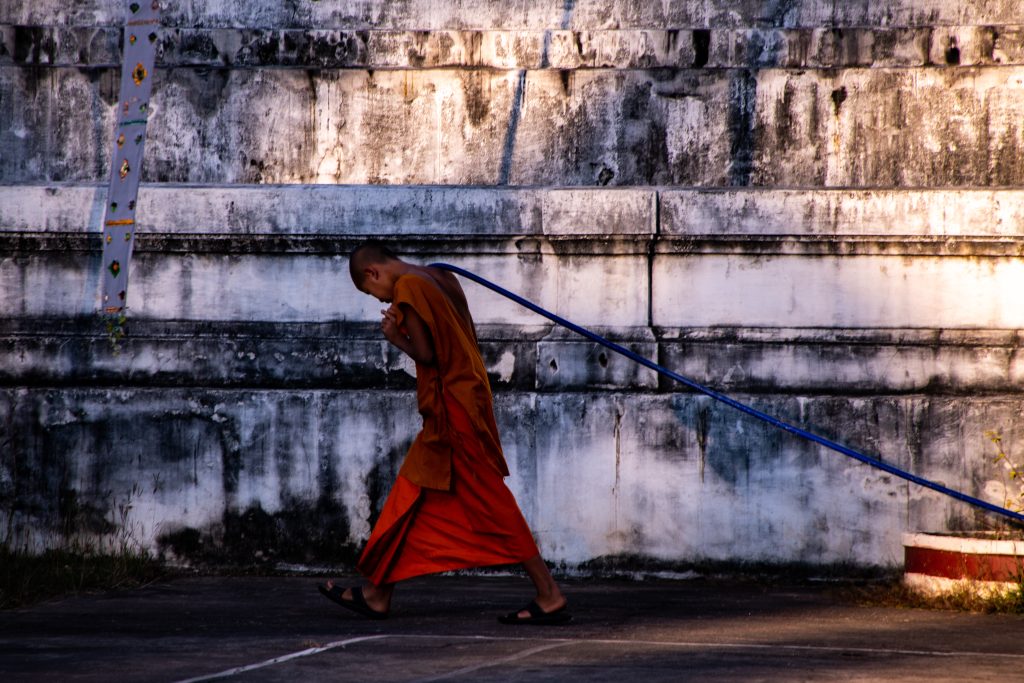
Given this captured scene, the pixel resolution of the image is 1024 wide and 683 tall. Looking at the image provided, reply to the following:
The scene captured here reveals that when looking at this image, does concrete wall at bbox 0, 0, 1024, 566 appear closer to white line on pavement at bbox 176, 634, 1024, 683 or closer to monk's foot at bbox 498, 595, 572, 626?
monk's foot at bbox 498, 595, 572, 626

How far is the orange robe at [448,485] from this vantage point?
5422 mm

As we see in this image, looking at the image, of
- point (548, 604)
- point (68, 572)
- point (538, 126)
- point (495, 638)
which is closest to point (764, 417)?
point (548, 604)

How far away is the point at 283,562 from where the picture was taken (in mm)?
6785

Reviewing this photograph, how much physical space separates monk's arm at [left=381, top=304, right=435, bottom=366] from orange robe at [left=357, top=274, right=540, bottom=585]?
3 cm

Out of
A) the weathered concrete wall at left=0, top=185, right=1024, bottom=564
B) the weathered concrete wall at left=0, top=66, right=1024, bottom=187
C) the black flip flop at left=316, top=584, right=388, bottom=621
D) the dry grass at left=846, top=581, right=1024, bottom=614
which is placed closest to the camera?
the black flip flop at left=316, top=584, right=388, bottom=621

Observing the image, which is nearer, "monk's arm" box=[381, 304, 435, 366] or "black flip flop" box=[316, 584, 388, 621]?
"monk's arm" box=[381, 304, 435, 366]

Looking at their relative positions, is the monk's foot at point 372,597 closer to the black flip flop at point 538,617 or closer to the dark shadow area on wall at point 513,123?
the black flip flop at point 538,617

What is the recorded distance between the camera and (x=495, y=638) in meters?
5.11

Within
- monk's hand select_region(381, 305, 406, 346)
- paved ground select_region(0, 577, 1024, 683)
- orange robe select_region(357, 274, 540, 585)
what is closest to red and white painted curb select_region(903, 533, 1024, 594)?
paved ground select_region(0, 577, 1024, 683)

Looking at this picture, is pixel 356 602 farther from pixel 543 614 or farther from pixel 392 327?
pixel 392 327

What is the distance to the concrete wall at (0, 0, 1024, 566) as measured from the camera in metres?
6.66

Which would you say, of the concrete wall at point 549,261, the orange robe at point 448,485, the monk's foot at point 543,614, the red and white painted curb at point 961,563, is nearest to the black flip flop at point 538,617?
the monk's foot at point 543,614

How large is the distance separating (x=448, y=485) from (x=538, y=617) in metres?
Result: 0.60

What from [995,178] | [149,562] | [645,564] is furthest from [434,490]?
[995,178]
